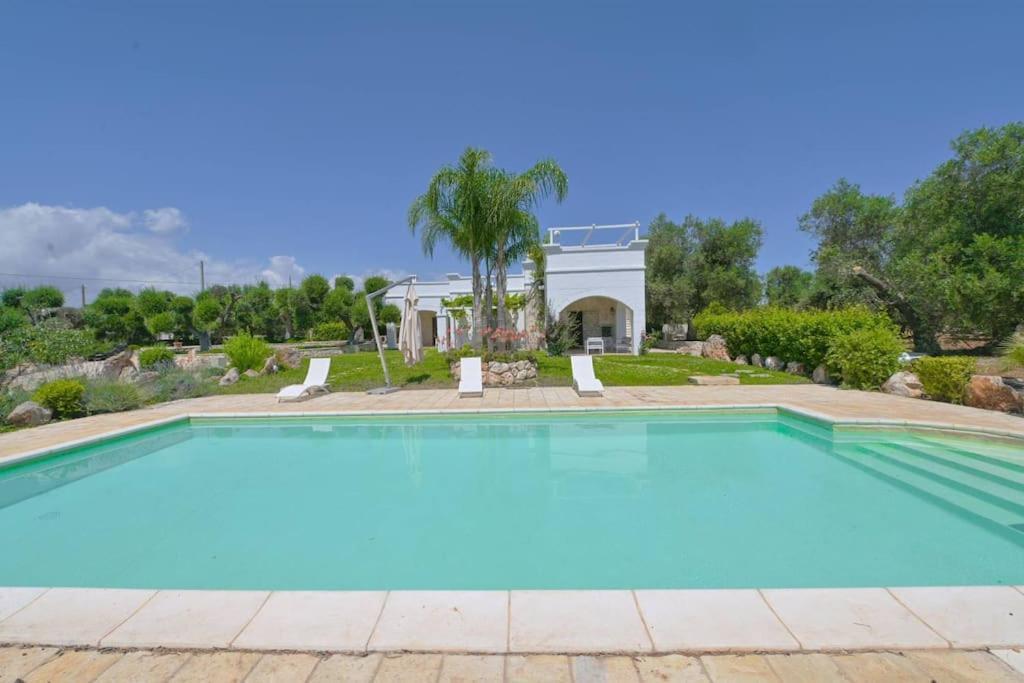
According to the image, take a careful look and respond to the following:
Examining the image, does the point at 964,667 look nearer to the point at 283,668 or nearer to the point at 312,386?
the point at 283,668

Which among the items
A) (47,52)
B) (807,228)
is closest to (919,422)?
(47,52)

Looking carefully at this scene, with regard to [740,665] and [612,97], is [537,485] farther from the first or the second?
[612,97]

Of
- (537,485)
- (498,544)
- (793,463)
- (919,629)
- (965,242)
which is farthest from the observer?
(965,242)

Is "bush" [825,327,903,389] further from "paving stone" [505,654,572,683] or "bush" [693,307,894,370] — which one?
"paving stone" [505,654,572,683]

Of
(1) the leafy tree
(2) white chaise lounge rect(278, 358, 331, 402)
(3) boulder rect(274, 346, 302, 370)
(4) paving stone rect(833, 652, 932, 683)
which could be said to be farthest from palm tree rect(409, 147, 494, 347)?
(1) the leafy tree

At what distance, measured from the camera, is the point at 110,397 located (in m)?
9.45

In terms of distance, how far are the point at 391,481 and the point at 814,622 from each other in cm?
462

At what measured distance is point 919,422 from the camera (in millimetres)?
6637

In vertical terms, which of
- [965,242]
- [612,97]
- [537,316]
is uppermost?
[612,97]

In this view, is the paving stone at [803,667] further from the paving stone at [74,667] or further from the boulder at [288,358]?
the boulder at [288,358]

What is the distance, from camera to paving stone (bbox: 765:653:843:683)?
194 cm

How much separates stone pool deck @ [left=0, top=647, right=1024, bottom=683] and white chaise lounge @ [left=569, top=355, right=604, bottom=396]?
7918 mm

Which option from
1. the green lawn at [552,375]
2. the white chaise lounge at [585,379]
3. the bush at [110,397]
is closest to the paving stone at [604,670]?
the white chaise lounge at [585,379]

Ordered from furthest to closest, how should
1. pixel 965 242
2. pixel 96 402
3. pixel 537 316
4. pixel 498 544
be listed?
pixel 537 316
pixel 965 242
pixel 96 402
pixel 498 544
